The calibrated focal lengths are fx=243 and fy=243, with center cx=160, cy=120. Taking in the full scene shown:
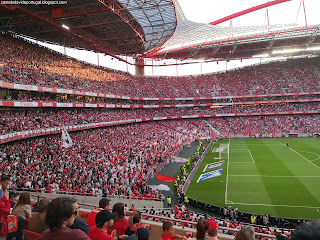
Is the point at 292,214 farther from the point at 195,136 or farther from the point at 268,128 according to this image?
the point at 268,128

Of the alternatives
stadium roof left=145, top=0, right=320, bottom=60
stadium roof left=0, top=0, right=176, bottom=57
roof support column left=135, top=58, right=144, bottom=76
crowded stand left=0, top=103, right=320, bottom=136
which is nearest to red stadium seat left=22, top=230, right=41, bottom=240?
crowded stand left=0, top=103, right=320, bottom=136

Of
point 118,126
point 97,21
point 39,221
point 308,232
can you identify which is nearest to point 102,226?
point 39,221

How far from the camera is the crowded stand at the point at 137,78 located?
26828 millimetres

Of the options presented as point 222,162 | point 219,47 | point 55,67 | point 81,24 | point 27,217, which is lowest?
point 222,162

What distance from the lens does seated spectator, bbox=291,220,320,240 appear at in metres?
1.52

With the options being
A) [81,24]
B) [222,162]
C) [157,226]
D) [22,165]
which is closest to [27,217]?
[157,226]

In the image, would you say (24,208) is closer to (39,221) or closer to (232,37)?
(39,221)

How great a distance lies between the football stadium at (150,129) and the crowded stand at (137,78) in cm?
24

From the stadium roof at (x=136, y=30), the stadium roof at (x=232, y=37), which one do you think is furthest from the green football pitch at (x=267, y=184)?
the stadium roof at (x=232, y=37)

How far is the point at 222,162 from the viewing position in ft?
92.1

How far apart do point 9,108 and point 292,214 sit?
997 inches

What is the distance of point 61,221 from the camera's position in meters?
2.61

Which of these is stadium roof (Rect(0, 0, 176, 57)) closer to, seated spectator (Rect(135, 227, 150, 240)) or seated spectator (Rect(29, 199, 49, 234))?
seated spectator (Rect(29, 199, 49, 234))

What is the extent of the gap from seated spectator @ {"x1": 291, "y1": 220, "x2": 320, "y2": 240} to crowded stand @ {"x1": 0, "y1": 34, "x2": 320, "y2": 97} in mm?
24451
